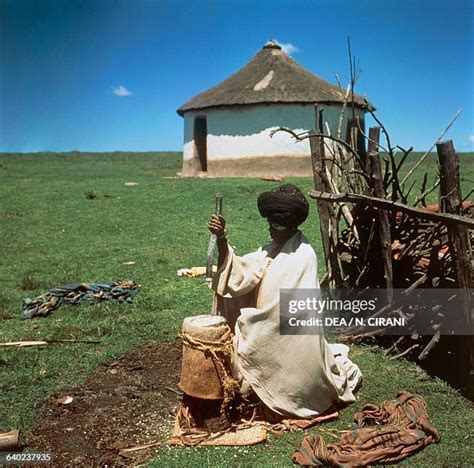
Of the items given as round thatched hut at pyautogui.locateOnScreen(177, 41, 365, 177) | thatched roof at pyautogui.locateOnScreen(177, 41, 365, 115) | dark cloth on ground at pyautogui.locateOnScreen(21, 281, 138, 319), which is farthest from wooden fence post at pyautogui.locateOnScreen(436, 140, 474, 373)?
thatched roof at pyautogui.locateOnScreen(177, 41, 365, 115)

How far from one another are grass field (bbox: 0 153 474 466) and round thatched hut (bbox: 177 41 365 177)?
6.89 feet

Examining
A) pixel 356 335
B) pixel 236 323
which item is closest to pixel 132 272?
pixel 356 335

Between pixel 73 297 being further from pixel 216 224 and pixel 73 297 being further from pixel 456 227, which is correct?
pixel 456 227

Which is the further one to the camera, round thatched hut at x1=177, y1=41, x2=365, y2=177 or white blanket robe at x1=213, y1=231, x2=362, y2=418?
round thatched hut at x1=177, y1=41, x2=365, y2=177

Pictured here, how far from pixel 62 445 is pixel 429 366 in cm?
316

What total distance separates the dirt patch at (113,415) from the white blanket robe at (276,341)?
0.78 metres

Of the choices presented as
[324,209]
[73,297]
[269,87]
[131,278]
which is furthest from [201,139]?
[324,209]

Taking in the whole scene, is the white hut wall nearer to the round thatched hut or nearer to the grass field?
the round thatched hut

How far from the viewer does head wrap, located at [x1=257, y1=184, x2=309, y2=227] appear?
3.73 meters

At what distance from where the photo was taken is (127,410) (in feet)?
13.1

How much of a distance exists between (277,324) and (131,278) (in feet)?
14.4

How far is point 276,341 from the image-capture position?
145 inches

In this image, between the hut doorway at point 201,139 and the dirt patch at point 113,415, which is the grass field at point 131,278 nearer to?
the dirt patch at point 113,415

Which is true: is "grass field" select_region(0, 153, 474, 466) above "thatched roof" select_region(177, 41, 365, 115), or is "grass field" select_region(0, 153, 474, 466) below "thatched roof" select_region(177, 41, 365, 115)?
below
